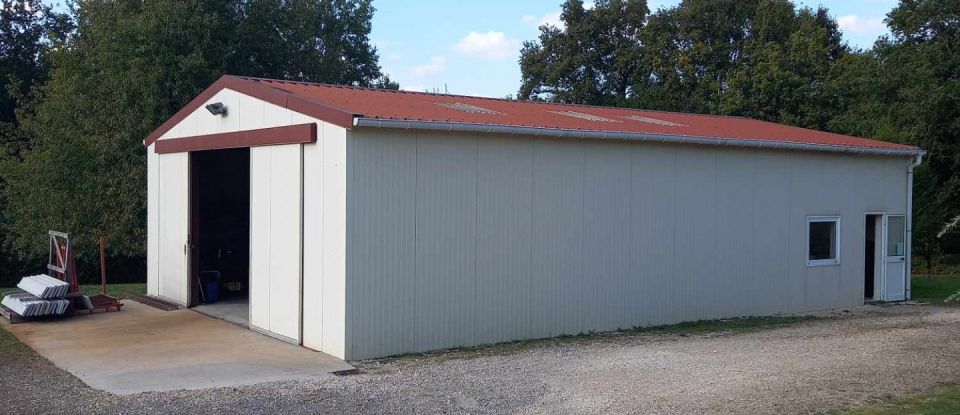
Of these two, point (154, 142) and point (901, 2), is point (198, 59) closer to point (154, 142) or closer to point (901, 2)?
point (154, 142)

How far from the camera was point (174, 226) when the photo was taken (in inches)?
564

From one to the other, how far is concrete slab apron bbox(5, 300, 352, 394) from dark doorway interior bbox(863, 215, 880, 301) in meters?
11.1

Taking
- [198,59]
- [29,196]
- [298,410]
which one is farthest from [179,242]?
[29,196]

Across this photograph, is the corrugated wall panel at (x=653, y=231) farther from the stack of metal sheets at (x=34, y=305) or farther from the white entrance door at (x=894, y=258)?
the stack of metal sheets at (x=34, y=305)

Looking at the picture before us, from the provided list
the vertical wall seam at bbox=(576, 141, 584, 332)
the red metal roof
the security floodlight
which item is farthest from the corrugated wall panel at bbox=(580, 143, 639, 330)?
the security floodlight

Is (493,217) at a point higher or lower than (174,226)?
higher

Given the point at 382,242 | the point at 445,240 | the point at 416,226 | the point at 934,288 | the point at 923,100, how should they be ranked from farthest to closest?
the point at 923,100, the point at 934,288, the point at 445,240, the point at 416,226, the point at 382,242

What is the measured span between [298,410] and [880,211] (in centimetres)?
1263

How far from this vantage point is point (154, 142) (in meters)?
15.2

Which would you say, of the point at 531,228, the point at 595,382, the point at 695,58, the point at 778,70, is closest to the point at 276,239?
the point at 531,228

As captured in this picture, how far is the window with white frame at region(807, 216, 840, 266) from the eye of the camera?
583 inches

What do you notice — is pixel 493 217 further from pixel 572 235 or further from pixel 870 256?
pixel 870 256

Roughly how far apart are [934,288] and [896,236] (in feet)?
9.69

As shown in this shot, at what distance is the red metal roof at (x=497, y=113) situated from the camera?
34.7ft
